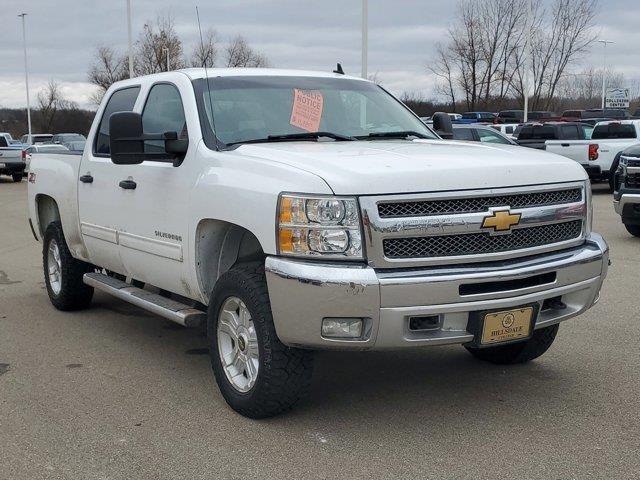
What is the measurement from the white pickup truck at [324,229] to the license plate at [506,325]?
0.01 metres

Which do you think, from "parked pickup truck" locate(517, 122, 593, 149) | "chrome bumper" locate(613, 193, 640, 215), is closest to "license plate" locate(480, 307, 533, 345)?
"chrome bumper" locate(613, 193, 640, 215)

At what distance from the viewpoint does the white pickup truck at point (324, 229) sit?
4051mm

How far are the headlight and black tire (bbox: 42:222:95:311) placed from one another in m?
3.65

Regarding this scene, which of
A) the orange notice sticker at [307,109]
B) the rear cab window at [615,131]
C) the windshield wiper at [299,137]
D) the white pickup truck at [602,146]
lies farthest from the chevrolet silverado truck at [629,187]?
the rear cab window at [615,131]

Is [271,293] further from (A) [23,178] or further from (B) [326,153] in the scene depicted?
(A) [23,178]

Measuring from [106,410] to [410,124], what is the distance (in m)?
2.87

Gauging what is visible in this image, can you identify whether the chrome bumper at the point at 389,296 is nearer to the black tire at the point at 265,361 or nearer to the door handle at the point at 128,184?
the black tire at the point at 265,361

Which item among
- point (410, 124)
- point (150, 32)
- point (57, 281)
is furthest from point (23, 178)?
point (410, 124)

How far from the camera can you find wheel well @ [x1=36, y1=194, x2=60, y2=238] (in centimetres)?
768

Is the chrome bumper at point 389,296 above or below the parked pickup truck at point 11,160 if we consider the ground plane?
above

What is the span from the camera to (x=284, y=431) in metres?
4.43

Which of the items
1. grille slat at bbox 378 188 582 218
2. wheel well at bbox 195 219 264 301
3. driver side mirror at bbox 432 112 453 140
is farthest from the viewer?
driver side mirror at bbox 432 112 453 140

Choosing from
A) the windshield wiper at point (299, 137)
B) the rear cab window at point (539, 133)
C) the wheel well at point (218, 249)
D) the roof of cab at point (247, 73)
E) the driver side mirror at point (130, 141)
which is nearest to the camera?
the wheel well at point (218, 249)

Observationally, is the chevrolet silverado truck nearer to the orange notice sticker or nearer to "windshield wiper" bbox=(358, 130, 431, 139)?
"windshield wiper" bbox=(358, 130, 431, 139)
